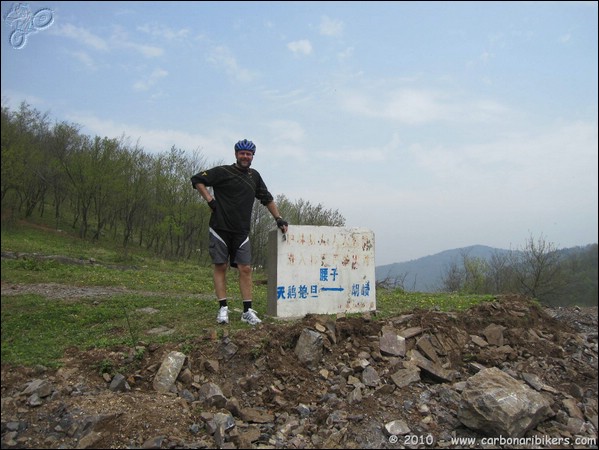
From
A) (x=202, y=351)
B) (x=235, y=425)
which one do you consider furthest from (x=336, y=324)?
(x=235, y=425)

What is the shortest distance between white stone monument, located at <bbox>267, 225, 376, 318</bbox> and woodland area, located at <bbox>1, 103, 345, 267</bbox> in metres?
17.9

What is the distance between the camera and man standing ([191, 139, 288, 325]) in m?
5.39

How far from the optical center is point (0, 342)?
9.37ft

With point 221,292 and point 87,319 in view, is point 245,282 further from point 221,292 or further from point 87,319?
point 87,319

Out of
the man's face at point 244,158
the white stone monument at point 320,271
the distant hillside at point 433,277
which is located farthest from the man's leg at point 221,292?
the distant hillside at point 433,277

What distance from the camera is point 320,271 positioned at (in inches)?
254

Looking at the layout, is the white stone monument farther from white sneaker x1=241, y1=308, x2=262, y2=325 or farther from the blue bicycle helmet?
the blue bicycle helmet

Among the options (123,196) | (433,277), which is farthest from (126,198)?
(433,277)

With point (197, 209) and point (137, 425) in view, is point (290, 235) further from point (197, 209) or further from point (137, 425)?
point (197, 209)

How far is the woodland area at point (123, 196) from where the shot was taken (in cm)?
2767

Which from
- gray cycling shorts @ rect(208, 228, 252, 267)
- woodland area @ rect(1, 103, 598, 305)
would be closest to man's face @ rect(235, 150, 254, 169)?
gray cycling shorts @ rect(208, 228, 252, 267)

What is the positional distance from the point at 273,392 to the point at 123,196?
3035cm

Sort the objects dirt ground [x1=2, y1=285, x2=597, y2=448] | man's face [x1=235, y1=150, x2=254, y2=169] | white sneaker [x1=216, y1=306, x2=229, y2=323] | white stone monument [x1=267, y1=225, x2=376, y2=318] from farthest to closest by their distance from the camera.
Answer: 1. white stone monument [x1=267, y1=225, x2=376, y2=318]
2. man's face [x1=235, y1=150, x2=254, y2=169]
3. white sneaker [x1=216, y1=306, x2=229, y2=323]
4. dirt ground [x1=2, y1=285, x2=597, y2=448]

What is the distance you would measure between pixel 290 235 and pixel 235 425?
3.16 meters
